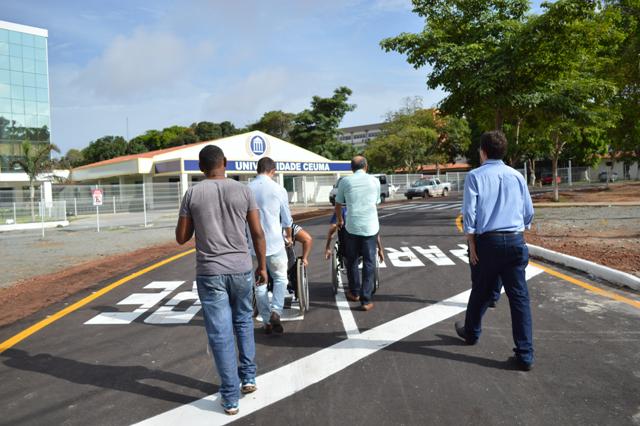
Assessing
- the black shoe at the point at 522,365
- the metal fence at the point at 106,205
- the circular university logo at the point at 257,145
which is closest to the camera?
the black shoe at the point at 522,365

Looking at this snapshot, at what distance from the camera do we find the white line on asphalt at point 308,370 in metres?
3.49

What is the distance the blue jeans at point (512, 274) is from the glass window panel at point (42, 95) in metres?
44.8

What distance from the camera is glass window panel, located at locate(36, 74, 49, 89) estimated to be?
4147cm

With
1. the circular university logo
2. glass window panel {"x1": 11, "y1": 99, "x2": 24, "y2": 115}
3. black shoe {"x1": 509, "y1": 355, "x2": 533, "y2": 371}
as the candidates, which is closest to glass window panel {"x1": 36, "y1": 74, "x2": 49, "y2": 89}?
glass window panel {"x1": 11, "y1": 99, "x2": 24, "y2": 115}

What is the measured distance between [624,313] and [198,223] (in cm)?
455

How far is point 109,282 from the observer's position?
333 inches

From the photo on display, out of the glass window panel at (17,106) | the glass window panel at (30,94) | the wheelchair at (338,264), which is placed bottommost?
the wheelchair at (338,264)

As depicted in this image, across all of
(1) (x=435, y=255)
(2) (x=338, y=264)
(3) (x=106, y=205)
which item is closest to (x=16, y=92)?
(3) (x=106, y=205)

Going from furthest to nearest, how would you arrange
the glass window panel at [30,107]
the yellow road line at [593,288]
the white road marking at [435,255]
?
the glass window panel at [30,107], the white road marking at [435,255], the yellow road line at [593,288]

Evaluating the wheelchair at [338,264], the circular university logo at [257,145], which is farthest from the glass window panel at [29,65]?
the wheelchair at [338,264]

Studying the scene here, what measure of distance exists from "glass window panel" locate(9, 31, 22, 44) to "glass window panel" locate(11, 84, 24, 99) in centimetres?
333

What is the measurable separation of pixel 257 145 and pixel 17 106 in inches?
739

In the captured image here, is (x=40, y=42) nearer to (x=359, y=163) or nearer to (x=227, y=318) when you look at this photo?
(x=359, y=163)

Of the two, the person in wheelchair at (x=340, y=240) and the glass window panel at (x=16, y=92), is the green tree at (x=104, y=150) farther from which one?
the person in wheelchair at (x=340, y=240)
